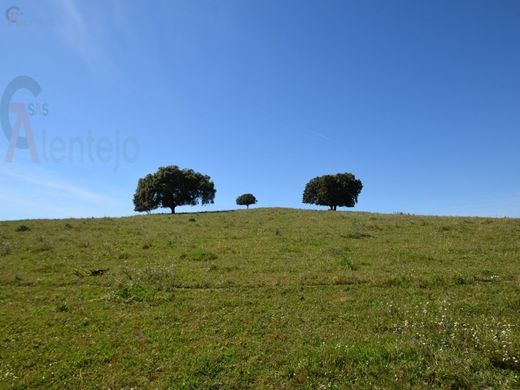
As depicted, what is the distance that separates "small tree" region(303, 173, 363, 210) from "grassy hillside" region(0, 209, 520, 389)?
5315 cm

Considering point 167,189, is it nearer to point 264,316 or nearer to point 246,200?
point 246,200

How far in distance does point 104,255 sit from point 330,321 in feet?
50.1

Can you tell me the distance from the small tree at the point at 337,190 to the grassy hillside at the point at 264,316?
5315 cm

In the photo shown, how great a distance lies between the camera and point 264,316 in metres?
11.5

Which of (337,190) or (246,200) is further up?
(337,190)

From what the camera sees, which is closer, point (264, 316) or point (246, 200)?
point (264, 316)

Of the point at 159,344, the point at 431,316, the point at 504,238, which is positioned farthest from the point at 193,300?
the point at 504,238

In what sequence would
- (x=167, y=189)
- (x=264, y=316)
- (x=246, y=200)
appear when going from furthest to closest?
1. (x=246, y=200)
2. (x=167, y=189)
3. (x=264, y=316)

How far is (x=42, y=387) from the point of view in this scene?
810cm

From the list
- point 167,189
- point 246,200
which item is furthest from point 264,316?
point 246,200

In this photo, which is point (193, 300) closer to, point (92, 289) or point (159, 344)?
point (159, 344)

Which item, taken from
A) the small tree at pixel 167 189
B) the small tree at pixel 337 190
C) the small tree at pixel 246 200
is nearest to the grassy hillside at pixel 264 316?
the small tree at pixel 167 189

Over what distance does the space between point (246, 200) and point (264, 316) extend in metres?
66.7

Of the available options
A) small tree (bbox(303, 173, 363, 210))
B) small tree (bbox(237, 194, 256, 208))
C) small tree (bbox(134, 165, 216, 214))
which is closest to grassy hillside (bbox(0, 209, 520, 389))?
small tree (bbox(134, 165, 216, 214))
